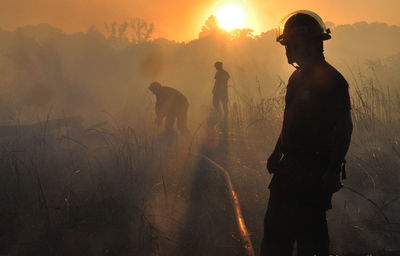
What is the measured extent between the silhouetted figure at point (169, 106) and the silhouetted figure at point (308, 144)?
5.68 metres

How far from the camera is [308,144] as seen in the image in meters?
1.75

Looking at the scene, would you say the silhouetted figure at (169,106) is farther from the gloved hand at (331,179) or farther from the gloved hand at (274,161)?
the gloved hand at (331,179)

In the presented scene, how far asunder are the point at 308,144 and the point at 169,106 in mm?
5972

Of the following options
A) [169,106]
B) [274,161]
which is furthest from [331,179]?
[169,106]

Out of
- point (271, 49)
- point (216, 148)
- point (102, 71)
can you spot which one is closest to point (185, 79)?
point (102, 71)

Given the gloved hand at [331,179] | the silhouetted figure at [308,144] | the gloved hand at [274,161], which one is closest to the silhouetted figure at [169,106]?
the gloved hand at [274,161]

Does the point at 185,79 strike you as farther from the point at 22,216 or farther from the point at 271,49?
the point at 22,216

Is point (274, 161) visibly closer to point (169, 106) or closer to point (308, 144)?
point (308, 144)

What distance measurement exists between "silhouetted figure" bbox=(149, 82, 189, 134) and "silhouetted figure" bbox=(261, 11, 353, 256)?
18.6 ft

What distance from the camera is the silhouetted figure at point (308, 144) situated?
1627 mm

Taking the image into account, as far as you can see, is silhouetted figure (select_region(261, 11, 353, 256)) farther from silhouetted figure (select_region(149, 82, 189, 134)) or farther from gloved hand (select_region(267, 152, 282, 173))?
silhouetted figure (select_region(149, 82, 189, 134))

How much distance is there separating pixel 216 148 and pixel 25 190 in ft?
12.9

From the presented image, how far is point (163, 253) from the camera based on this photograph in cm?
274

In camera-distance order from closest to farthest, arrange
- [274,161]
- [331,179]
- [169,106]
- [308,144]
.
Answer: [331,179]
[308,144]
[274,161]
[169,106]
